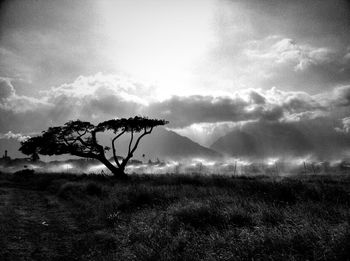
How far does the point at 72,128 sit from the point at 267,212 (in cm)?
2592

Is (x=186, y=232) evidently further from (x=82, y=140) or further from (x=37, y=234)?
(x=82, y=140)

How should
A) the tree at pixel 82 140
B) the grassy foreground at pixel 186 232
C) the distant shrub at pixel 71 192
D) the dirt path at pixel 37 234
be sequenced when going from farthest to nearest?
the tree at pixel 82 140 < the distant shrub at pixel 71 192 < the dirt path at pixel 37 234 < the grassy foreground at pixel 186 232

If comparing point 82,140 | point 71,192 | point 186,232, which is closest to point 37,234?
point 186,232

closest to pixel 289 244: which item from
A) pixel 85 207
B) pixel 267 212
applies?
pixel 267 212

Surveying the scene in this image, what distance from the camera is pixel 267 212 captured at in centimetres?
690

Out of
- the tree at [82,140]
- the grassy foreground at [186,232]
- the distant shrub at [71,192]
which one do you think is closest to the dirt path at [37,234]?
the grassy foreground at [186,232]

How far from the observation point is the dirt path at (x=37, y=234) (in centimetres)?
585

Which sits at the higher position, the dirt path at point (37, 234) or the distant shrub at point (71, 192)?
the distant shrub at point (71, 192)

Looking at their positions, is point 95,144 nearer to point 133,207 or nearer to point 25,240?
point 133,207

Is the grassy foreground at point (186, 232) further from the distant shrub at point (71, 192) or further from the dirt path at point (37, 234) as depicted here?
the distant shrub at point (71, 192)

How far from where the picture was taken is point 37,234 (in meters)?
7.57

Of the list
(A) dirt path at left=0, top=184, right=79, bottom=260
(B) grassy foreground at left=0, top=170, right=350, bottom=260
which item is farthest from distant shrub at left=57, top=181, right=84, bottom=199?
(B) grassy foreground at left=0, top=170, right=350, bottom=260

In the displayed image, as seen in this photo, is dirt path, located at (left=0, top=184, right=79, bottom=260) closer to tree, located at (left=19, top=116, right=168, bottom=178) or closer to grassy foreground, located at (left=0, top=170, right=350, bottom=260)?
grassy foreground, located at (left=0, top=170, right=350, bottom=260)

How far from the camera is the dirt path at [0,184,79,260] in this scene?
230 inches
